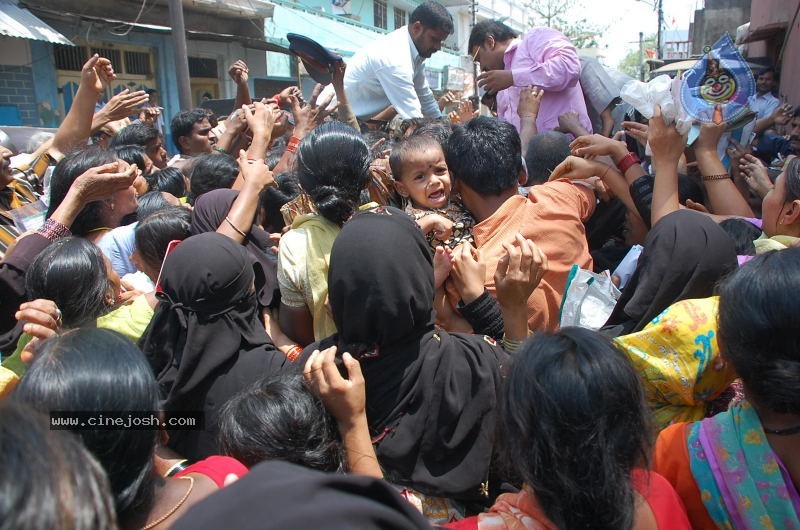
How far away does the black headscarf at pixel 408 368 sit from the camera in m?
1.58

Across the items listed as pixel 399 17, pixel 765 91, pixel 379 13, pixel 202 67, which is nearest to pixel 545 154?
pixel 765 91

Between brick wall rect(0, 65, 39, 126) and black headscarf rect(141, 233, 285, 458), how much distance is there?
370 inches

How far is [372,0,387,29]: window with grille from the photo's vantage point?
24.9 m

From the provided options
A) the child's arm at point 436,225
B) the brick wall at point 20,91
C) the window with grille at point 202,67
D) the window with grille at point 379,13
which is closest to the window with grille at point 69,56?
the brick wall at point 20,91

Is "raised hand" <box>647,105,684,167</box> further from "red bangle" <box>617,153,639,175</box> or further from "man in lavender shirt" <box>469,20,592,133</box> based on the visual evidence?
"man in lavender shirt" <box>469,20,592,133</box>

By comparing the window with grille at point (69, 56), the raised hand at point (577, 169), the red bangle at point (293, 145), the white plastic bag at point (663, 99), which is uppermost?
the window with grille at point (69, 56)

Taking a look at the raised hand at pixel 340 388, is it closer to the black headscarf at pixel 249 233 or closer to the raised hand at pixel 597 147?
the black headscarf at pixel 249 233

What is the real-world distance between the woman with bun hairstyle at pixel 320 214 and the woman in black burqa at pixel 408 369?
0.48 meters

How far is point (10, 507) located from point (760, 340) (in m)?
1.35

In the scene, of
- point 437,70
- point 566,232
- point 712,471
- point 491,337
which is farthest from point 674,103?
point 437,70

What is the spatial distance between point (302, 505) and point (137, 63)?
13513 mm

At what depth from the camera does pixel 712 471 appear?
1.28m

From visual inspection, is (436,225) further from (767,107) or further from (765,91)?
(765,91)

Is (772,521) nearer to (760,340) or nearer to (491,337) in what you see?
(760,340)
